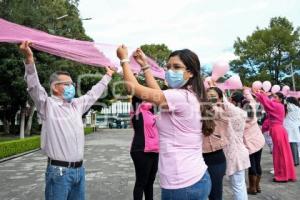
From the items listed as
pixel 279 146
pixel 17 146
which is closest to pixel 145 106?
pixel 279 146

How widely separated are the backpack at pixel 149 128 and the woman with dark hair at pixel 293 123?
609 centimetres

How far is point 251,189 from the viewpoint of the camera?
305 inches

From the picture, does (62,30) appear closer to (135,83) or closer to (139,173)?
(139,173)

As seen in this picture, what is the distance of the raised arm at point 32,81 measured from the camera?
3.85 meters

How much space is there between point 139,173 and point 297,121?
6817 mm

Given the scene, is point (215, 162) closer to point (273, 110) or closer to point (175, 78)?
point (175, 78)

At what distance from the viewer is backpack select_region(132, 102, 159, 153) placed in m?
5.73

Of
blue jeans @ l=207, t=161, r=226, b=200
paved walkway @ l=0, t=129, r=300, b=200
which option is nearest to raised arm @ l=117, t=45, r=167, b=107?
blue jeans @ l=207, t=161, r=226, b=200

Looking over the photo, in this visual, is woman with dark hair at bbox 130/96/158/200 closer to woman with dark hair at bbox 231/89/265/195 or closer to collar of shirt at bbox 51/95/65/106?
collar of shirt at bbox 51/95/65/106

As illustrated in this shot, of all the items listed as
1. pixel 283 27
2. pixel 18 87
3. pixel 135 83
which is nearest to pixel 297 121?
pixel 135 83

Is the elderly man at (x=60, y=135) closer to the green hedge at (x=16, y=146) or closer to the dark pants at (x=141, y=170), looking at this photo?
the dark pants at (x=141, y=170)

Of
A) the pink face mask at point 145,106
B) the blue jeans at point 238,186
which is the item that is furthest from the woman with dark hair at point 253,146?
the pink face mask at point 145,106

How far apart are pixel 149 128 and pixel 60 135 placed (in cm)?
191

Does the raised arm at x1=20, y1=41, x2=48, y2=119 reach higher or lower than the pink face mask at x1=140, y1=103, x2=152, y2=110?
higher
